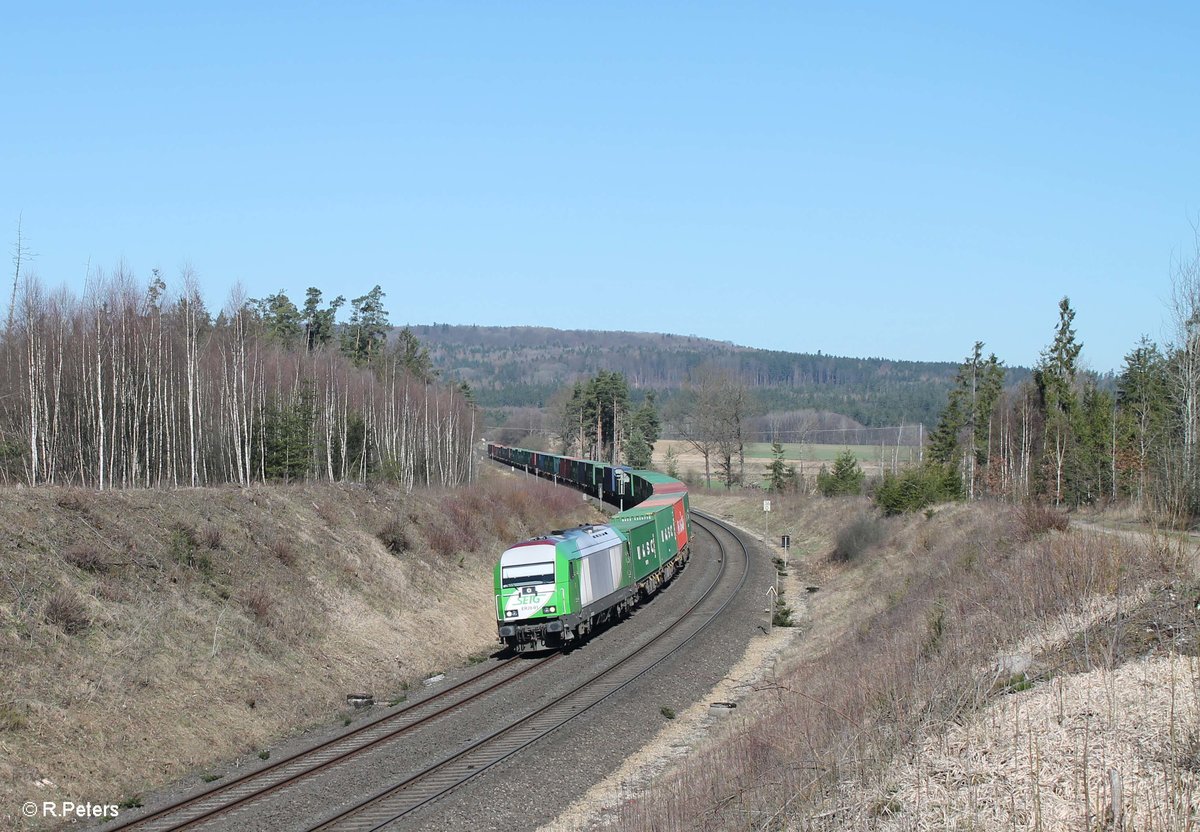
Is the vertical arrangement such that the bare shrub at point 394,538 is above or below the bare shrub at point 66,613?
below

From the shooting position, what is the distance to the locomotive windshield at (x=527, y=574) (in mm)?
26391

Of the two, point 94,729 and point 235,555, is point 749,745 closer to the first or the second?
point 94,729

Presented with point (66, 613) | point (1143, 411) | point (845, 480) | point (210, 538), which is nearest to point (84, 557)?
point (66, 613)

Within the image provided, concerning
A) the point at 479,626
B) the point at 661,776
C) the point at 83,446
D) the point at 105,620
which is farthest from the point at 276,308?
the point at 661,776

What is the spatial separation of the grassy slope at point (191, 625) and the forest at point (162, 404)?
23.9 feet

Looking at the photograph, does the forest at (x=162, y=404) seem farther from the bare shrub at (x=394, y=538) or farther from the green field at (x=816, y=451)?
the green field at (x=816, y=451)

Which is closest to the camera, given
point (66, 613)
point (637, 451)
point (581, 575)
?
point (66, 613)

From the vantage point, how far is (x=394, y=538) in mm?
34938

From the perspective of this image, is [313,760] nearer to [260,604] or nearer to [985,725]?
[260,604]

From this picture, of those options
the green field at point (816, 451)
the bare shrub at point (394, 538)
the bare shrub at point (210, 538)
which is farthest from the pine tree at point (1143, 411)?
the green field at point (816, 451)

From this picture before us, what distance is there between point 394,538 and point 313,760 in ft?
59.3

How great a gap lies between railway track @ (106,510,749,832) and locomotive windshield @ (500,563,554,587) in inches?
86.7

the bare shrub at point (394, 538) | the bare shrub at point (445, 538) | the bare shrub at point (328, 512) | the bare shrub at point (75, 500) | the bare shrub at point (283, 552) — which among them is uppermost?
the bare shrub at point (75, 500)

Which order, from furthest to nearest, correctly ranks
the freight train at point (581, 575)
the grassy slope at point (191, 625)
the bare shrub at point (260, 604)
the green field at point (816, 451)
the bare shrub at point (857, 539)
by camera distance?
the green field at point (816, 451), the bare shrub at point (857, 539), the freight train at point (581, 575), the bare shrub at point (260, 604), the grassy slope at point (191, 625)
